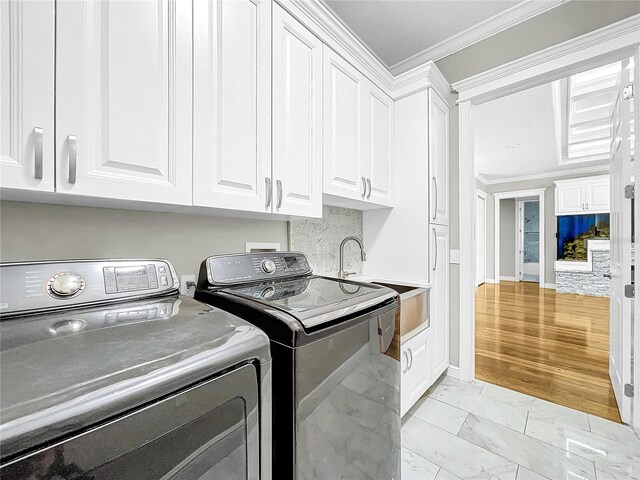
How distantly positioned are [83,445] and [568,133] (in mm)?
5965

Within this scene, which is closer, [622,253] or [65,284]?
[65,284]

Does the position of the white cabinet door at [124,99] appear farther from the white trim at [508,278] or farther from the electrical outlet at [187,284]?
the white trim at [508,278]

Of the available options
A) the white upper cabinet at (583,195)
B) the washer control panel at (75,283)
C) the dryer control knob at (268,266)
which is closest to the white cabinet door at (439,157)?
the dryer control knob at (268,266)

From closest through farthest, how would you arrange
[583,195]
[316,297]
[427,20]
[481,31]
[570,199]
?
[316,297] < [427,20] < [481,31] < [583,195] < [570,199]

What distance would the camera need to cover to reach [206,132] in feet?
3.57

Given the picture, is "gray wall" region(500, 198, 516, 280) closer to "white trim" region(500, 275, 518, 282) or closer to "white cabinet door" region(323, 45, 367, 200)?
"white trim" region(500, 275, 518, 282)

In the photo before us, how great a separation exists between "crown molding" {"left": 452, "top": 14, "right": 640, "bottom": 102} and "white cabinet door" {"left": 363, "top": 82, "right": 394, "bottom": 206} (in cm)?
73

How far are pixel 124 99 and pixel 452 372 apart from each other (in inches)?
109

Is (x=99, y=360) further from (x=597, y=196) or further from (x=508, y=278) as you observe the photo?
(x=508, y=278)

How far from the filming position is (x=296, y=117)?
4.72 ft

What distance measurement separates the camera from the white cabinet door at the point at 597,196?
560 centimetres

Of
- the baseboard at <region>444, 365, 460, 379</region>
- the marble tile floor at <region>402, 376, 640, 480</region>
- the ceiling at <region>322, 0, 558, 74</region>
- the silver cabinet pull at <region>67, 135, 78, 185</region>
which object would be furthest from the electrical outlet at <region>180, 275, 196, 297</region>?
the baseboard at <region>444, 365, 460, 379</region>

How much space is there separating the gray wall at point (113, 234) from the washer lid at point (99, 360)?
14.2 inches

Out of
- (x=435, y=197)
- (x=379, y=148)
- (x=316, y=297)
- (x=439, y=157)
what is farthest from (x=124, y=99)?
(x=439, y=157)
